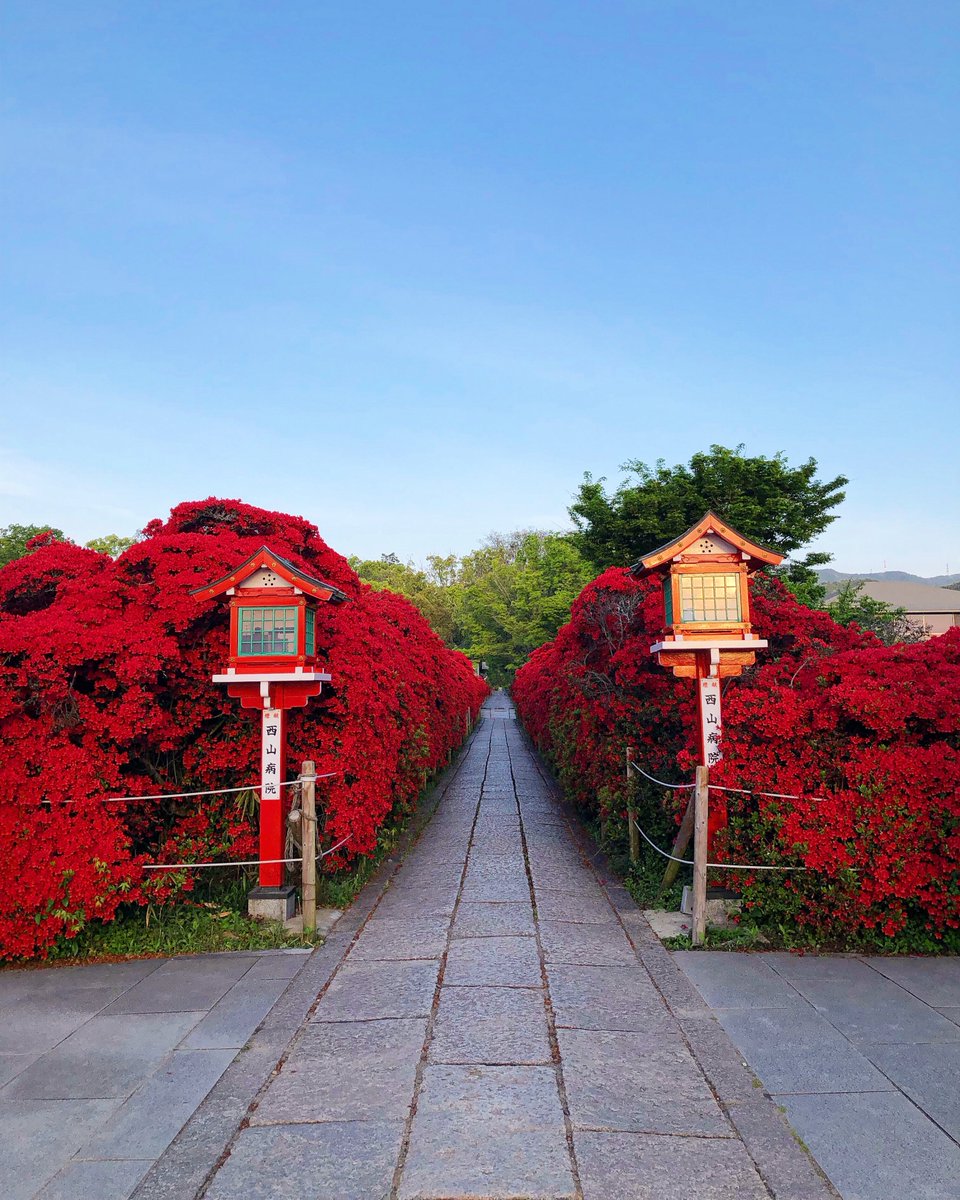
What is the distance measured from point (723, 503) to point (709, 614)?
1467 centimetres

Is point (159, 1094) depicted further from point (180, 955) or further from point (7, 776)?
point (7, 776)

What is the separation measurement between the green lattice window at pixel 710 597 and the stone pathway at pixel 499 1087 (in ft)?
8.24

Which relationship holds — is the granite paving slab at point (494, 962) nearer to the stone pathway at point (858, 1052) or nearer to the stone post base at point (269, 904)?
the stone pathway at point (858, 1052)

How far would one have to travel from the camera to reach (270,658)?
6242 mm

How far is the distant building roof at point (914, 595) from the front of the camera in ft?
128

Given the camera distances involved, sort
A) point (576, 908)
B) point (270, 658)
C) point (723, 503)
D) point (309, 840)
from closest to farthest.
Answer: point (309, 840), point (270, 658), point (576, 908), point (723, 503)

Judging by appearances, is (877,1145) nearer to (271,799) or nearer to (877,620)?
(271,799)

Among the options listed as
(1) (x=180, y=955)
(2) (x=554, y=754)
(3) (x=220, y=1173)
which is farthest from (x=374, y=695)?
(2) (x=554, y=754)

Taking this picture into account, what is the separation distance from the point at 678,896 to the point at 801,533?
16.1m

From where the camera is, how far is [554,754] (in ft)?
43.8

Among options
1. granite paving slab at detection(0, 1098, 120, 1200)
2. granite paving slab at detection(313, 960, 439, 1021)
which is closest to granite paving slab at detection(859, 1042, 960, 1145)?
granite paving slab at detection(313, 960, 439, 1021)

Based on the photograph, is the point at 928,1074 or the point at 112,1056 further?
the point at 112,1056

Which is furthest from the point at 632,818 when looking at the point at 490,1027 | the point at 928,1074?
the point at 928,1074

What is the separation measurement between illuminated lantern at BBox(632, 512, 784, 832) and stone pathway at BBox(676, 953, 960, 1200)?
173cm
